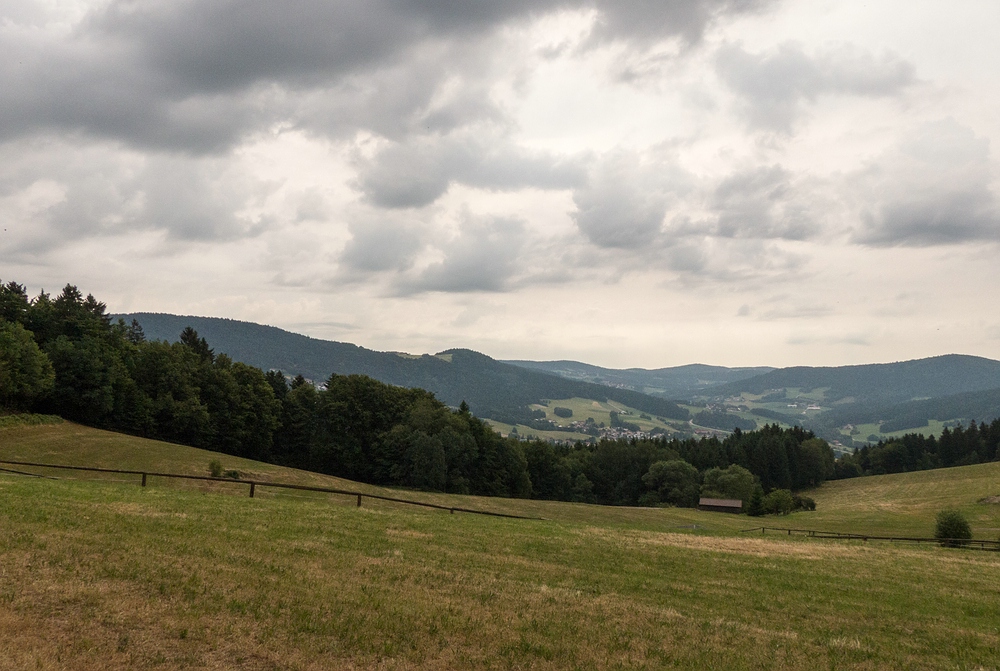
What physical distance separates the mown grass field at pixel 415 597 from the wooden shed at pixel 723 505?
80.9m

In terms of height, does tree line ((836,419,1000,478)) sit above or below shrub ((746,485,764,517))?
above

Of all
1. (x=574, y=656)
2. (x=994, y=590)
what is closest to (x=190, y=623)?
(x=574, y=656)

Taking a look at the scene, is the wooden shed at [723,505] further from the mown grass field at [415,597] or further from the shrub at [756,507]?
the mown grass field at [415,597]

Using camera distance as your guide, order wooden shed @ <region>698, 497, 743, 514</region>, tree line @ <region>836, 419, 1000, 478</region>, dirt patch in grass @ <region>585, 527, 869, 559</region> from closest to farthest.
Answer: dirt patch in grass @ <region>585, 527, 869, 559</region>
wooden shed @ <region>698, 497, 743, 514</region>
tree line @ <region>836, 419, 1000, 478</region>

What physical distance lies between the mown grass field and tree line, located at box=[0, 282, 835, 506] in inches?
2184

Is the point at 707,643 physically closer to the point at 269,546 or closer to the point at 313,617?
the point at 313,617

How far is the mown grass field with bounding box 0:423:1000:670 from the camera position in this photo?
1273 cm

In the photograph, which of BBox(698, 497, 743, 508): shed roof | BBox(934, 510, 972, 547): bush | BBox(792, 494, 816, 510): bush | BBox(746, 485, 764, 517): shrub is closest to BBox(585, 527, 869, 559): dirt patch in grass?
BBox(934, 510, 972, 547): bush

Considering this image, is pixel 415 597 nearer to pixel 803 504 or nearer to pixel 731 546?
pixel 731 546

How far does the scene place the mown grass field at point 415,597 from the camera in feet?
41.8

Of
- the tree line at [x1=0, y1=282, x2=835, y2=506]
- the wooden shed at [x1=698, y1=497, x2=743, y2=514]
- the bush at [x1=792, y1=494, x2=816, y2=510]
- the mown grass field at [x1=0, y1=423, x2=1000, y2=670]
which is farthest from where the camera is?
the bush at [x1=792, y1=494, x2=816, y2=510]

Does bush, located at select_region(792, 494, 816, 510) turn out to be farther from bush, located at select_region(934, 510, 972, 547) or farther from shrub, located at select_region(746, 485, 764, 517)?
bush, located at select_region(934, 510, 972, 547)

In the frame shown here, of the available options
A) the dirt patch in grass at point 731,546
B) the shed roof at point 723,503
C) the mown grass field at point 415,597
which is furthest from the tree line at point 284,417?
the dirt patch in grass at point 731,546

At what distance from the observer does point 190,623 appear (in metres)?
13.1
